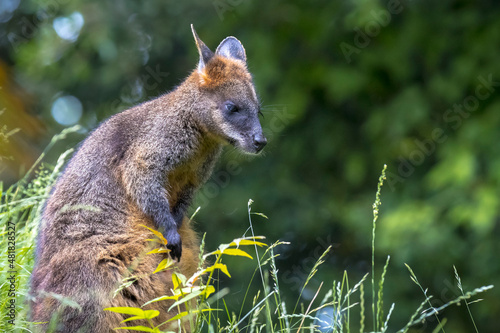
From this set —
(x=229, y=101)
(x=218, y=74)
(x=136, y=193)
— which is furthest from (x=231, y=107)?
(x=136, y=193)

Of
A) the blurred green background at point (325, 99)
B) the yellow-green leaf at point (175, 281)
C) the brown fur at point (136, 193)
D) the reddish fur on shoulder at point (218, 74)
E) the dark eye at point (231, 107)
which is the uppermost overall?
the reddish fur on shoulder at point (218, 74)

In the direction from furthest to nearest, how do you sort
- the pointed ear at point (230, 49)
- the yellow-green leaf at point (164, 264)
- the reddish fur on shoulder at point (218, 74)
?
the pointed ear at point (230, 49) < the reddish fur on shoulder at point (218, 74) < the yellow-green leaf at point (164, 264)

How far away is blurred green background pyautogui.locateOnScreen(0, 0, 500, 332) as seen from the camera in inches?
349

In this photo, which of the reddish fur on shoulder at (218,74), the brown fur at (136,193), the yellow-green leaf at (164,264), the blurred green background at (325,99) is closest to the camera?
the yellow-green leaf at (164,264)

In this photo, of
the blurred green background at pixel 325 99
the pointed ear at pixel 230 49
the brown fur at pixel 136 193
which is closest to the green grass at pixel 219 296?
the brown fur at pixel 136 193

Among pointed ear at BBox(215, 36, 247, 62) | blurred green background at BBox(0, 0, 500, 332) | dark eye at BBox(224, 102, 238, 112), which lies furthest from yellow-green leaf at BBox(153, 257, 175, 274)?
blurred green background at BBox(0, 0, 500, 332)

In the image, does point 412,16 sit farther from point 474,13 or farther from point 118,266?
point 118,266

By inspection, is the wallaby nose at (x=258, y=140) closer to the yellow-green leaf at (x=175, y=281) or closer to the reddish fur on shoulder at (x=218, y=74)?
the reddish fur on shoulder at (x=218, y=74)

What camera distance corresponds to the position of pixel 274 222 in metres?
10.3

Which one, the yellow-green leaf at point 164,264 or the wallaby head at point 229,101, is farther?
the wallaby head at point 229,101

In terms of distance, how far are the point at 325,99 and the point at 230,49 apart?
212 inches

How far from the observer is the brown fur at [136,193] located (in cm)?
396

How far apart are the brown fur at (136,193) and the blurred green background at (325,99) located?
13.1ft

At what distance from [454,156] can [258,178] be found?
11.2 ft
